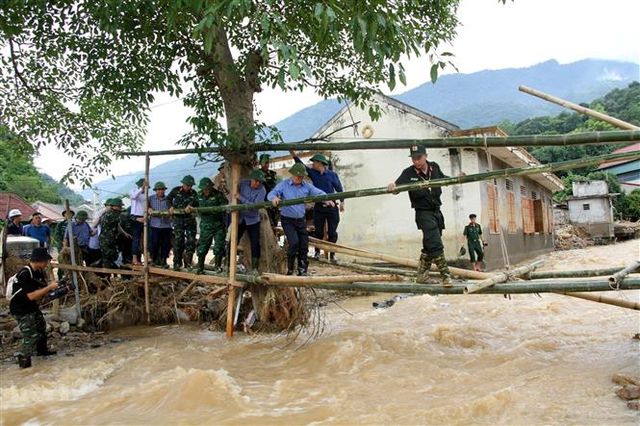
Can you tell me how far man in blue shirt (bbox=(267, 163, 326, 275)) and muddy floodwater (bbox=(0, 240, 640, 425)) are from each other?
1103 mm

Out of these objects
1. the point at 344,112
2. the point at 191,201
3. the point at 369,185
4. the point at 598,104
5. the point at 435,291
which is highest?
the point at 598,104

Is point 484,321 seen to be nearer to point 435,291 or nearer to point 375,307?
point 375,307

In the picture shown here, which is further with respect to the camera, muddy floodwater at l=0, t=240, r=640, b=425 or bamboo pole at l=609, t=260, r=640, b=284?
muddy floodwater at l=0, t=240, r=640, b=425

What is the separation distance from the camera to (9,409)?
4148mm

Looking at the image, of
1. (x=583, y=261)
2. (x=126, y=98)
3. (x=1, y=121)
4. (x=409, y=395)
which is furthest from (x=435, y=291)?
(x=583, y=261)

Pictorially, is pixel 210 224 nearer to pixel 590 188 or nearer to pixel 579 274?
pixel 579 274

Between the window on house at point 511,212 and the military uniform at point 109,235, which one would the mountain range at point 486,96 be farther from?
the military uniform at point 109,235

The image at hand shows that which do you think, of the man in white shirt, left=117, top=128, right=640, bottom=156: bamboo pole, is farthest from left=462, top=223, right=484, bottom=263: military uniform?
the man in white shirt

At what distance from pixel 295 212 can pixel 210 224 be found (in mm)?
1421

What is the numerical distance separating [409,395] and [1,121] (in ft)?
22.8

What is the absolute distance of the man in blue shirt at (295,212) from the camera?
5.64 metres

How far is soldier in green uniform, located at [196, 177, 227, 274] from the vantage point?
21.4 feet

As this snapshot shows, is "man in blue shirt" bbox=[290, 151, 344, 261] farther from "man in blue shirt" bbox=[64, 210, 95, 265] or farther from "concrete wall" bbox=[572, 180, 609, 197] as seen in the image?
"concrete wall" bbox=[572, 180, 609, 197]

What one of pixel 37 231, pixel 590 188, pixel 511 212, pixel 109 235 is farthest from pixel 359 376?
pixel 590 188
